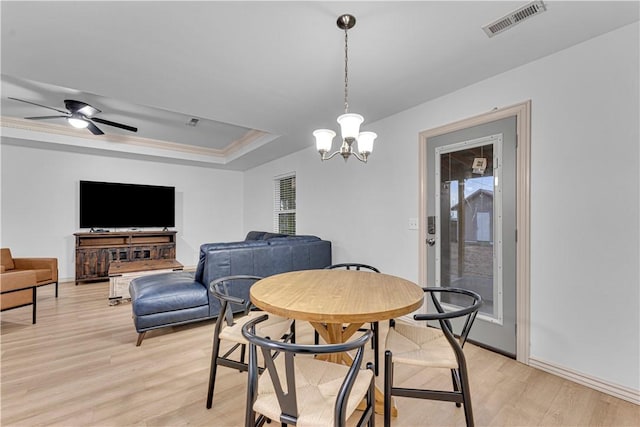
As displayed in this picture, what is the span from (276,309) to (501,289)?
2.09 m

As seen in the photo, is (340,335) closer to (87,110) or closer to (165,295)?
(165,295)

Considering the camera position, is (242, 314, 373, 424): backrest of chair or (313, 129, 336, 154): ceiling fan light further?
(313, 129, 336, 154): ceiling fan light

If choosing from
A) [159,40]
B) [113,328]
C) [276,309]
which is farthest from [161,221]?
[276,309]

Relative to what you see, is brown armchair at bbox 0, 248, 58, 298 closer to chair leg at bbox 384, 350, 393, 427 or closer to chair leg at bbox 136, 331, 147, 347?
chair leg at bbox 136, 331, 147, 347

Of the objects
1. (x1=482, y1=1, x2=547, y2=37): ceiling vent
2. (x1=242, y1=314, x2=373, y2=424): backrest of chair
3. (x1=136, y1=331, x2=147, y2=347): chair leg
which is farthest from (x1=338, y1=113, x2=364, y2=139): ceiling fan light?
(x1=136, y1=331, x2=147, y2=347): chair leg

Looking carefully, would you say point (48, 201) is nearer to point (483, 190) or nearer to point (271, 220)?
point (271, 220)

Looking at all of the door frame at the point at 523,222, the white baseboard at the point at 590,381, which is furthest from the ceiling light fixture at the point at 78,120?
the white baseboard at the point at 590,381

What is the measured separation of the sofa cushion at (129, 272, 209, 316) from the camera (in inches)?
102

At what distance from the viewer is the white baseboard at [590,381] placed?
1.78m

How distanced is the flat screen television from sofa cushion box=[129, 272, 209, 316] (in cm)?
306

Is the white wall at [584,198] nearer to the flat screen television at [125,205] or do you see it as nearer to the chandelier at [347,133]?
the chandelier at [347,133]

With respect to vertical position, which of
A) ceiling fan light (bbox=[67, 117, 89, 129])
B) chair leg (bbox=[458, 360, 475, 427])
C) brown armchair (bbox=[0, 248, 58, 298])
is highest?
ceiling fan light (bbox=[67, 117, 89, 129])

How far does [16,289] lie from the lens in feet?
9.29

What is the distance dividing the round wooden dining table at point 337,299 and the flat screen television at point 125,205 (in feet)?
16.4
